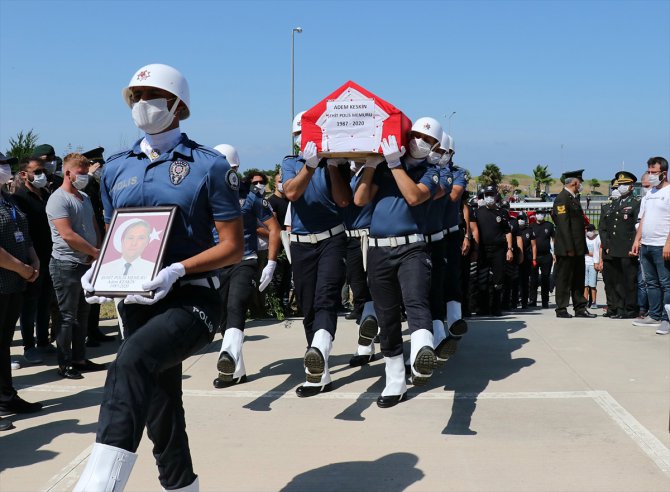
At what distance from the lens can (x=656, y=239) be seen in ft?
30.5

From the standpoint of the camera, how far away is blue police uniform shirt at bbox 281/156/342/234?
620cm

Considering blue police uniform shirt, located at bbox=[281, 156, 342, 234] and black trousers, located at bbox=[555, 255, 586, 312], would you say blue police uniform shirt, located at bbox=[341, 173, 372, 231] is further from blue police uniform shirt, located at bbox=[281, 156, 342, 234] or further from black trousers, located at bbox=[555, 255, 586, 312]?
black trousers, located at bbox=[555, 255, 586, 312]

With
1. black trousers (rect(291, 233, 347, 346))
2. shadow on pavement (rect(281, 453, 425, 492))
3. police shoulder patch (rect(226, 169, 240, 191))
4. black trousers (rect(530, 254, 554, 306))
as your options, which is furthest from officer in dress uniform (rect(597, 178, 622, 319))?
police shoulder patch (rect(226, 169, 240, 191))

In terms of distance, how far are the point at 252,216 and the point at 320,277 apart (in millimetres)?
1093

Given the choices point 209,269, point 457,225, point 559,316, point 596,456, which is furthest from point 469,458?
point 559,316

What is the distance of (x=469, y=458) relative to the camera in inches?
176

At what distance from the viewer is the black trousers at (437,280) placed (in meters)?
7.19

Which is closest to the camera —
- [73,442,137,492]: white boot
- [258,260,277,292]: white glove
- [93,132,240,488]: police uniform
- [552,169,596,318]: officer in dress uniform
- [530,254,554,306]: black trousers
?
[73,442,137,492]: white boot

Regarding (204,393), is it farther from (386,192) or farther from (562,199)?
(562,199)

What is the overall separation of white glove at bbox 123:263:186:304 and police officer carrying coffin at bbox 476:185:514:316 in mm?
9171

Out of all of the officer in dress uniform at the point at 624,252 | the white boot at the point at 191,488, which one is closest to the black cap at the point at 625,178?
the officer in dress uniform at the point at 624,252

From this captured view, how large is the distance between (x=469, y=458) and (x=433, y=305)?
9.40ft

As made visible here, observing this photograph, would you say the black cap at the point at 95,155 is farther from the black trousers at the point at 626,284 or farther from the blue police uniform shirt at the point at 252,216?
the black trousers at the point at 626,284

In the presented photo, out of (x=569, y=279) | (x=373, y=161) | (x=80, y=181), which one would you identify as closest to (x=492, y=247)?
(x=569, y=279)
